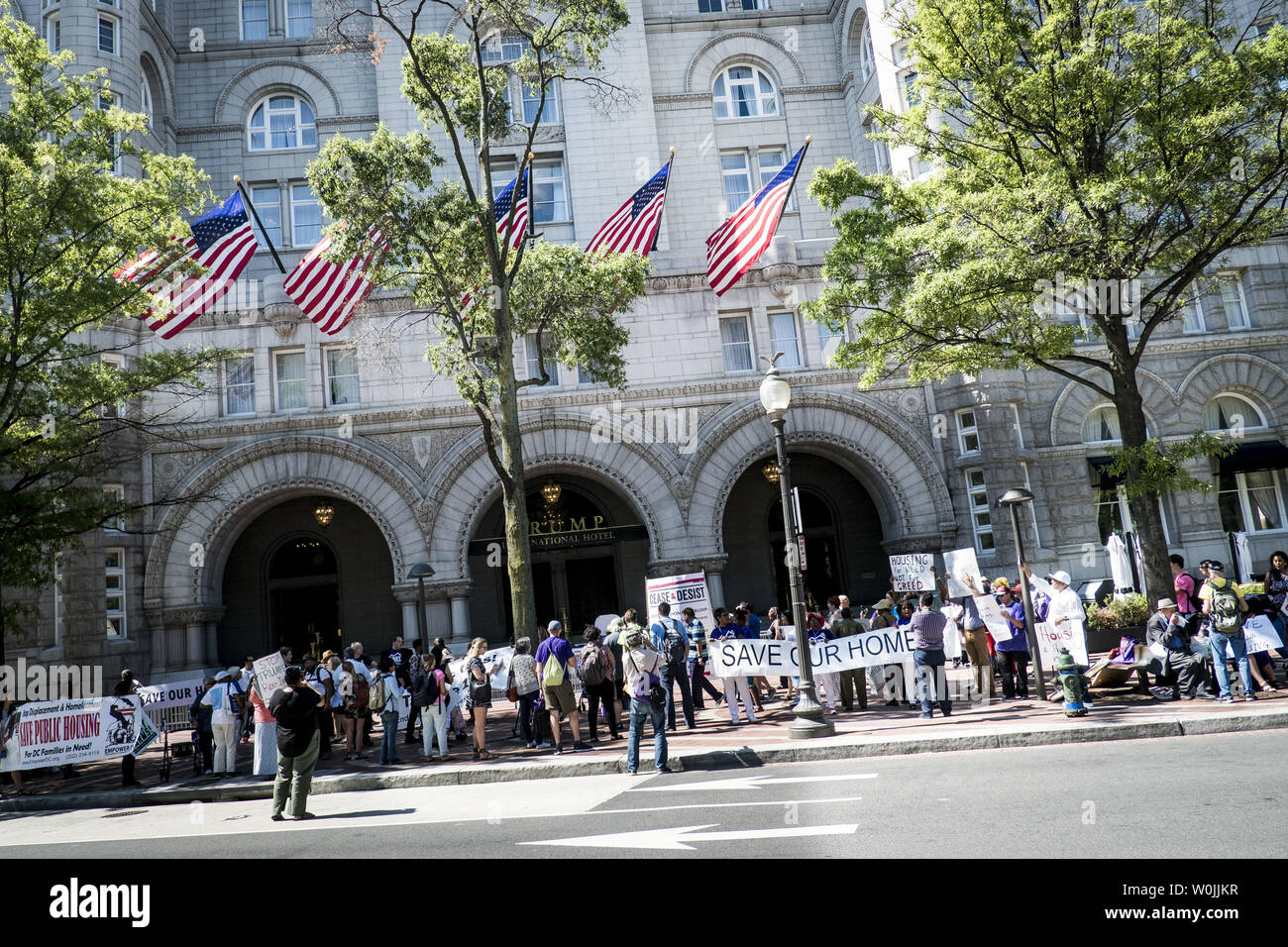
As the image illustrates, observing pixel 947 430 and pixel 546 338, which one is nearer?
pixel 546 338

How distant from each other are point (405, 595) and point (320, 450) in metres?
4.81

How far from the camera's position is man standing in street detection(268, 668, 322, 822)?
10305 mm

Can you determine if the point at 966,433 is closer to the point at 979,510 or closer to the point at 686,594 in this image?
the point at 979,510

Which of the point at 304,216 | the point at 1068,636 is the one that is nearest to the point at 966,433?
the point at 1068,636

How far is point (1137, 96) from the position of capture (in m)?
14.0

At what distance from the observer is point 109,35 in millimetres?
24500

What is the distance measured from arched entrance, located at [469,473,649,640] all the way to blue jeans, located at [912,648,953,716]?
45.1ft

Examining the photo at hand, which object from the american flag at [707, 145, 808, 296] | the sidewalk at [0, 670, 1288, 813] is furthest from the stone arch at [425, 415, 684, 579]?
the sidewalk at [0, 670, 1288, 813]

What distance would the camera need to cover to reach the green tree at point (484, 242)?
1561 cm

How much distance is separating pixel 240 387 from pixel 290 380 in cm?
137

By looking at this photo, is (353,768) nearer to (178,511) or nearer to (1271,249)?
(178,511)

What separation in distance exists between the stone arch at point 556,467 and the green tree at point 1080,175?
940 centimetres

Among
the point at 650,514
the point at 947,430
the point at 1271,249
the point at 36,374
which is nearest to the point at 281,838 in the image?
the point at 36,374

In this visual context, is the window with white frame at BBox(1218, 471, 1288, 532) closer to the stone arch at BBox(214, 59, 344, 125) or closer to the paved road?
the paved road
